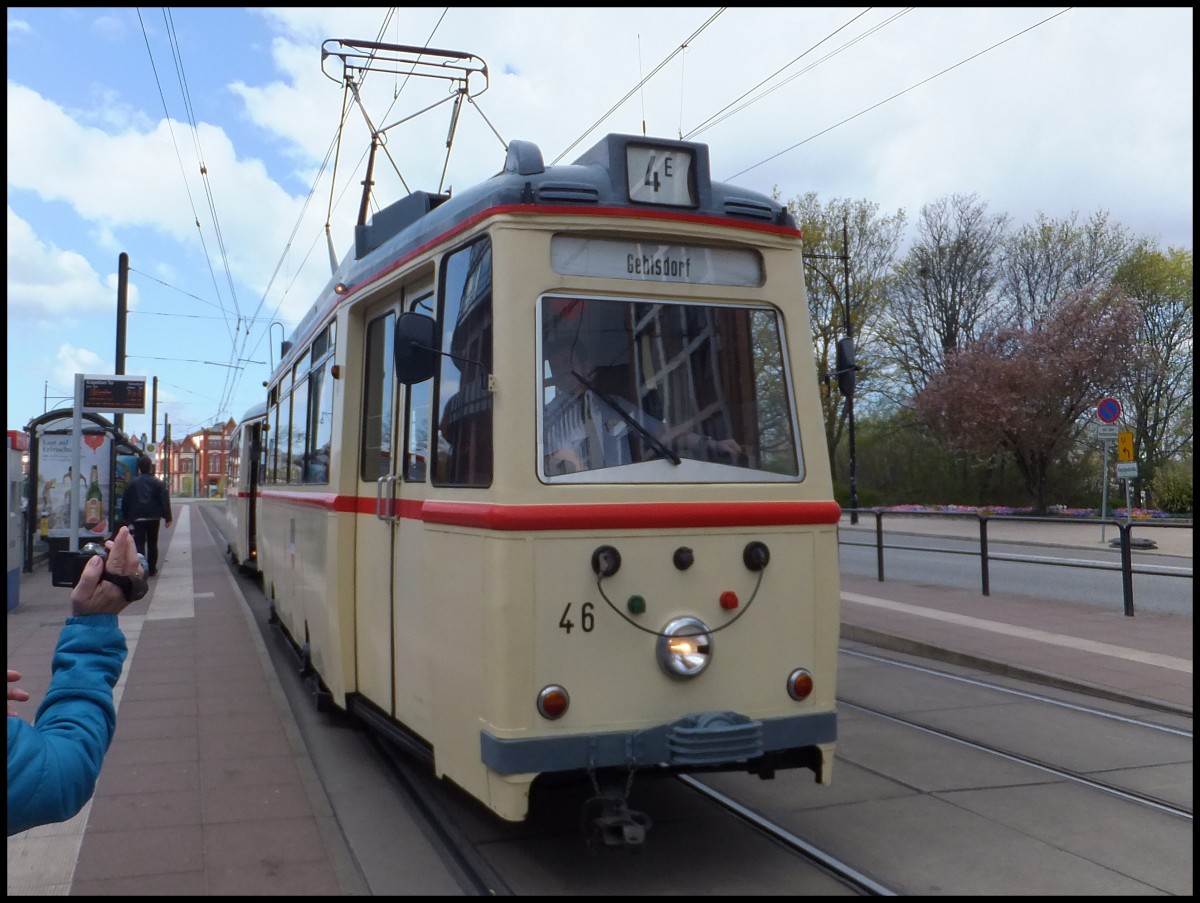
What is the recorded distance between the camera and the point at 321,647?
7.43 m

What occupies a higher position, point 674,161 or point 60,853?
point 674,161

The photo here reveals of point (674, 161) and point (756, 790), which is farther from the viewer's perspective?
point (756, 790)

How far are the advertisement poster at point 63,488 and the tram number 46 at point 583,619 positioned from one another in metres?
14.7

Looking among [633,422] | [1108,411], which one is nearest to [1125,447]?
[1108,411]

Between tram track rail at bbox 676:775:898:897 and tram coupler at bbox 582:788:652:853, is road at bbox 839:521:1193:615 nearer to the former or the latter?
tram track rail at bbox 676:775:898:897

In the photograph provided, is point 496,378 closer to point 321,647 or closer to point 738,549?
point 738,549

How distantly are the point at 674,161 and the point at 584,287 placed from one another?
77 cm

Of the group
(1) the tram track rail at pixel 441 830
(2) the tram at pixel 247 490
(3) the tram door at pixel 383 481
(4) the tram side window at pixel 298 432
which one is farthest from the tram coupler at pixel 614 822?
(2) the tram at pixel 247 490

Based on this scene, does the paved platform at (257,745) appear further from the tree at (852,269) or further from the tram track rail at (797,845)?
the tree at (852,269)

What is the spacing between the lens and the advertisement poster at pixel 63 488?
17672 mm

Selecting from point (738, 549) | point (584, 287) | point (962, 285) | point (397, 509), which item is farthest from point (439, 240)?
point (962, 285)

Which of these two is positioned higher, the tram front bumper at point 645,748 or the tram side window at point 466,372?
the tram side window at point 466,372

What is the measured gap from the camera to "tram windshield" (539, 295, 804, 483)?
4773 mm

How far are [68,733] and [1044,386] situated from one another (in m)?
39.2
